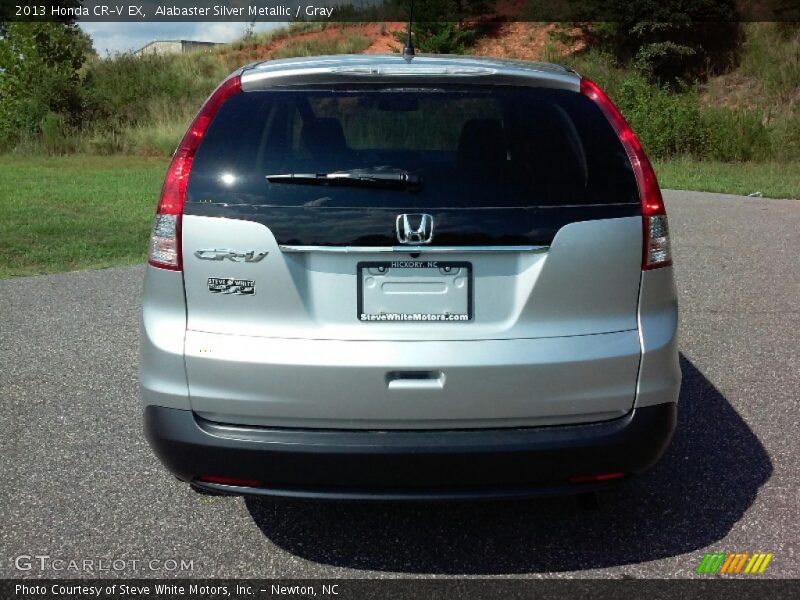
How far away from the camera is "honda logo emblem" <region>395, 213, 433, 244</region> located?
2895 millimetres

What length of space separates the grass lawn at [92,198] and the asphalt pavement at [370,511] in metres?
5.09

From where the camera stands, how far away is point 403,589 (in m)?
3.13

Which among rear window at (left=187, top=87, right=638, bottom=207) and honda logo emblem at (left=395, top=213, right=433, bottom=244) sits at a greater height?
rear window at (left=187, top=87, right=638, bottom=207)

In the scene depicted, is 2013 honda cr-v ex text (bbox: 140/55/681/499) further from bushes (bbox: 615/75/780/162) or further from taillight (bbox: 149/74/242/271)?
bushes (bbox: 615/75/780/162)

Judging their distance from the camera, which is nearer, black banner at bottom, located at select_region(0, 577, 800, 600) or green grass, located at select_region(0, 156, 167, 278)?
black banner at bottom, located at select_region(0, 577, 800, 600)

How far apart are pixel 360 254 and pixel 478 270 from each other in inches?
14.7

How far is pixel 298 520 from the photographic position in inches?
145

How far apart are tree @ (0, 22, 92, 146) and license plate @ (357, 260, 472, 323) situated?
33041 millimetres

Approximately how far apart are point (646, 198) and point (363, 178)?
94 centimetres

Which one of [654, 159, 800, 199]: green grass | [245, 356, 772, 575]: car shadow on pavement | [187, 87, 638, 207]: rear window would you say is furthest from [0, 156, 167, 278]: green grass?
[654, 159, 800, 199]: green grass

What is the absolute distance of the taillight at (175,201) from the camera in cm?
300

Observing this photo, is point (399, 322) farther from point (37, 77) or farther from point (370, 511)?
point (37, 77)

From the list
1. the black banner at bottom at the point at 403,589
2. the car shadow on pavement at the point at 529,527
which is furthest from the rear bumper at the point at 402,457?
the black banner at bottom at the point at 403,589

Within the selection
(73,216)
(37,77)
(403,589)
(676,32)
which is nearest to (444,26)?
(676,32)
